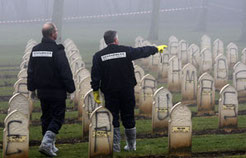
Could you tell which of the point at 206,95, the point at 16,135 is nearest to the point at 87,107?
the point at 16,135

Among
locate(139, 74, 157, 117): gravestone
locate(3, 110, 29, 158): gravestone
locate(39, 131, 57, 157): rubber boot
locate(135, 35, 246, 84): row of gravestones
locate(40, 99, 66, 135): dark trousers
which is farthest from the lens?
locate(135, 35, 246, 84): row of gravestones

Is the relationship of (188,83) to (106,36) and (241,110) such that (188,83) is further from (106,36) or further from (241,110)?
(106,36)

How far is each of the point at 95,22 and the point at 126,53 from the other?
133 feet

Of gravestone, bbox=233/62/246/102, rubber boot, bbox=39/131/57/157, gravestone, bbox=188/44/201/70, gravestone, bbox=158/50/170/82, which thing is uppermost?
gravestone, bbox=188/44/201/70

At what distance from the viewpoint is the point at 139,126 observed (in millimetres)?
12250

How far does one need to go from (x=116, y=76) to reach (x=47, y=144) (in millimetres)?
1514

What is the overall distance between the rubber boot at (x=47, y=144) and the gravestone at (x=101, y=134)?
2.21 ft

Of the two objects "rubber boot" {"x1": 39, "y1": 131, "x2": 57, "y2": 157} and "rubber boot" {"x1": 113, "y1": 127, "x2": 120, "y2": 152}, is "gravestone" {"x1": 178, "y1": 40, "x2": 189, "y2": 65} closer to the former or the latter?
"rubber boot" {"x1": 113, "y1": 127, "x2": 120, "y2": 152}

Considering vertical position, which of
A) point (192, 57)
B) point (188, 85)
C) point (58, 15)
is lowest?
point (188, 85)

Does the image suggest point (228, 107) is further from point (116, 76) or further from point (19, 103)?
point (19, 103)

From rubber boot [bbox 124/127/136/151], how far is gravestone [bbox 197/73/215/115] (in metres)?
3.82

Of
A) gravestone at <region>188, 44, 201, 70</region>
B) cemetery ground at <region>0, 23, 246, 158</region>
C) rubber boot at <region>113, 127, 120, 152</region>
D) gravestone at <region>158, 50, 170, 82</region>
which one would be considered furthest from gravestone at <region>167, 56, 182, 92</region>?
rubber boot at <region>113, 127, 120, 152</region>

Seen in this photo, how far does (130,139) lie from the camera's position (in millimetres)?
9805

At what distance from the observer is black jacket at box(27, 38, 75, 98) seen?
9.54 meters
